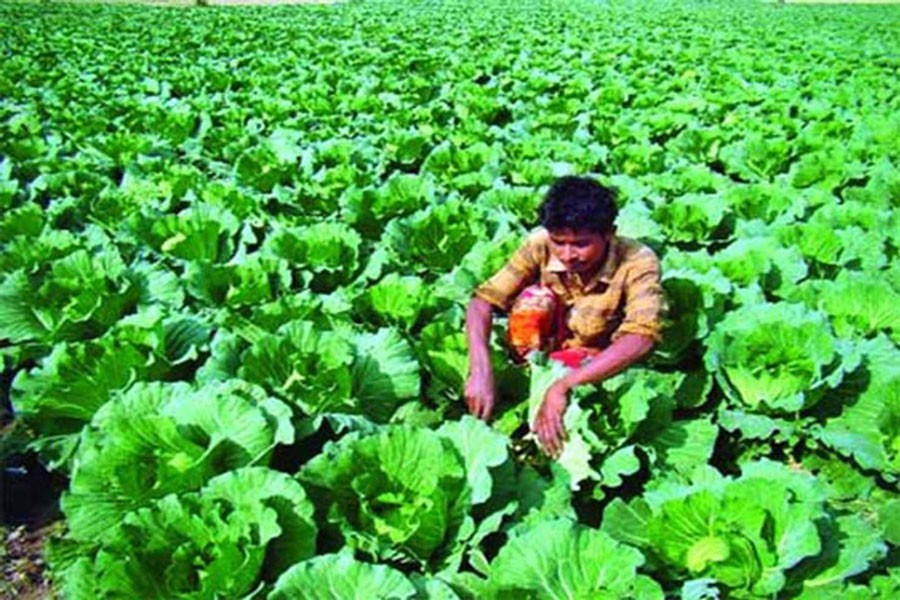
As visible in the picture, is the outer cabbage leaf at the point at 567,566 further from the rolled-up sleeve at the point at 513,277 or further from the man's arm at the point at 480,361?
the rolled-up sleeve at the point at 513,277

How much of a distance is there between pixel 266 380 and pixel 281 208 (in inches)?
115

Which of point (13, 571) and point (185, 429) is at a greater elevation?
point (185, 429)

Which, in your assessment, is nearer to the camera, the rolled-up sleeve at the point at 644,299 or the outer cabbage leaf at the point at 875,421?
the outer cabbage leaf at the point at 875,421

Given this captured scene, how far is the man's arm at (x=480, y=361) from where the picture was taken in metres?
3.18

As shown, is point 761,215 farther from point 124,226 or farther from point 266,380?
point 124,226

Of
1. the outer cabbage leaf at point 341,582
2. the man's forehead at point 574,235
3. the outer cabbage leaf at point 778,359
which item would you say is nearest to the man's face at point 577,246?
the man's forehead at point 574,235

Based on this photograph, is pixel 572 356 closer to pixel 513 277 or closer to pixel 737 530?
pixel 513 277

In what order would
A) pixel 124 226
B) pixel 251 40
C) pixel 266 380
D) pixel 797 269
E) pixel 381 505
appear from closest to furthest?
1. pixel 381 505
2. pixel 266 380
3. pixel 797 269
4. pixel 124 226
5. pixel 251 40

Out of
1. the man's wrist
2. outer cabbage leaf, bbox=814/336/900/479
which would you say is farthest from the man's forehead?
outer cabbage leaf, bbox=814/336/900/479

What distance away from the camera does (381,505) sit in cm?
262

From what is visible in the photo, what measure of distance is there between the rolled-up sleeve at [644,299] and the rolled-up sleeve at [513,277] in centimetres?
40

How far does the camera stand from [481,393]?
10.5 feet

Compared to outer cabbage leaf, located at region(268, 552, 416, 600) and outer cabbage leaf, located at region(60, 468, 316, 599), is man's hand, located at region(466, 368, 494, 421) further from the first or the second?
outer cabbage leaf, located at region(268, 552, 416, 600)

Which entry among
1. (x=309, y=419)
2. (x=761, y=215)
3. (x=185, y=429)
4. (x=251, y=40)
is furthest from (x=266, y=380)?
(x=251, y=40)
